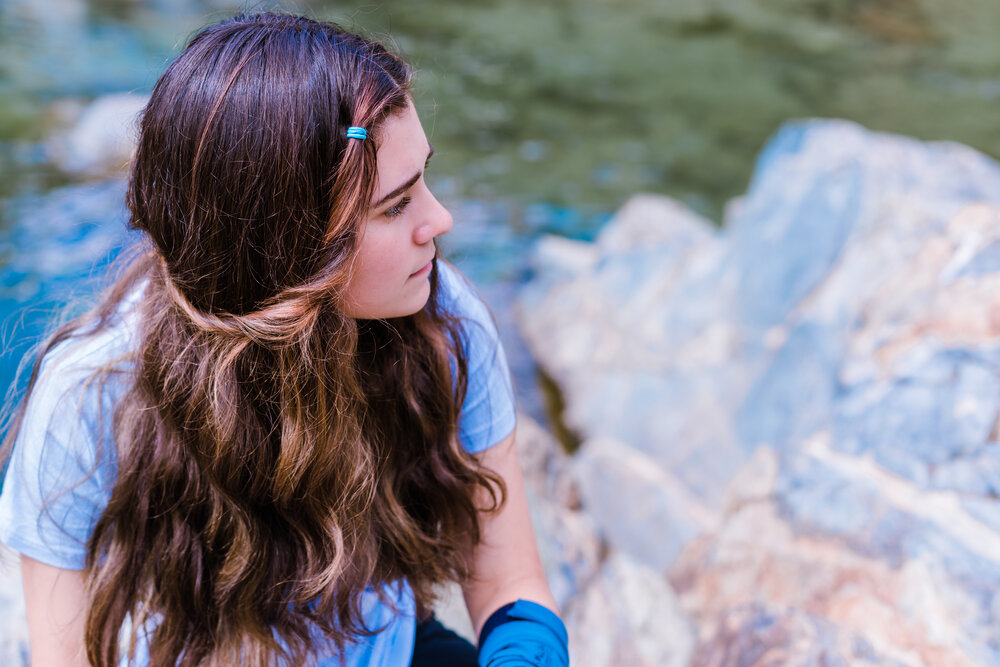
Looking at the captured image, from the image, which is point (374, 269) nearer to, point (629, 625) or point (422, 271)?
point (422, 271)

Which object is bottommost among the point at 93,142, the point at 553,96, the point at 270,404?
the point at 553,96

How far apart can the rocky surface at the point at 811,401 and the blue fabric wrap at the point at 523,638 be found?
0.57 metres

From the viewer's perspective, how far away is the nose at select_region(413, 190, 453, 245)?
40.6 inches

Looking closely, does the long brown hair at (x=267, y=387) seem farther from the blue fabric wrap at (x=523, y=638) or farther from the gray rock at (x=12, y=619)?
the gray rock at (x=12, y=619)

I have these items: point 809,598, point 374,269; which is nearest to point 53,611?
Result: point 374,269

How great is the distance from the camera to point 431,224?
103 centimetres

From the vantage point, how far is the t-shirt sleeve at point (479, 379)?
131cm

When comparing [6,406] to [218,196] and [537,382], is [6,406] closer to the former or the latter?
[218,196]

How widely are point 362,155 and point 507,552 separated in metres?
0.76

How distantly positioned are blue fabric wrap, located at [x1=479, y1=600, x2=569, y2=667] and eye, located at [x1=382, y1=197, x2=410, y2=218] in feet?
2.25

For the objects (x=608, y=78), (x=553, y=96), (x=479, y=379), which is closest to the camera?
(x=479, y=379)

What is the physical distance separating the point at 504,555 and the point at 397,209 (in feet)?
2.19

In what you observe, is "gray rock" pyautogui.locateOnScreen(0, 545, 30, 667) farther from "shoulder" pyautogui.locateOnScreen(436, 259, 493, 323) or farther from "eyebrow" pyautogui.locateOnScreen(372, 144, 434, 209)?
"eyebrow" pyautogui.locateOnScreen(372, 144, 434, 209)

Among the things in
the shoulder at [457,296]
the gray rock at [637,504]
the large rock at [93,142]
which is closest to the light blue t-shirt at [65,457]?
the shoulder at [457,296]
